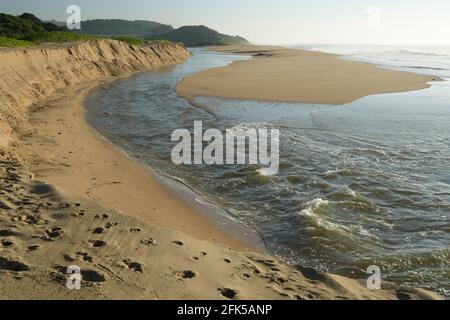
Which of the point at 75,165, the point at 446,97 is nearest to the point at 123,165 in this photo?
the point at 75,165

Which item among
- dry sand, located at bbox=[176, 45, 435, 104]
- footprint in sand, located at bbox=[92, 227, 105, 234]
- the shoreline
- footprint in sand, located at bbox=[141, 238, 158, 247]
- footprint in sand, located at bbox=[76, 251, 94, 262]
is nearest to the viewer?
footprint in sand, located at bbox=[76, 251, 94, 262]

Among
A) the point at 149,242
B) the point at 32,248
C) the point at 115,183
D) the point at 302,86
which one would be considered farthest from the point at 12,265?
the point at 302,86

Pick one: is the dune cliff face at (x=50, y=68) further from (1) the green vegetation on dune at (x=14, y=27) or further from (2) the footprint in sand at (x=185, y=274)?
(1) the green vegetation on dune at (x=14, y=27)

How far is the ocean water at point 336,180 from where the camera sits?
6.34m

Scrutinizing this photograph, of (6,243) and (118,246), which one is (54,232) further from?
(118,246)

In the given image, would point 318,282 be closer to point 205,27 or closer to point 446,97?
point 446,97

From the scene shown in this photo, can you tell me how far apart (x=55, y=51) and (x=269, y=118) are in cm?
1429

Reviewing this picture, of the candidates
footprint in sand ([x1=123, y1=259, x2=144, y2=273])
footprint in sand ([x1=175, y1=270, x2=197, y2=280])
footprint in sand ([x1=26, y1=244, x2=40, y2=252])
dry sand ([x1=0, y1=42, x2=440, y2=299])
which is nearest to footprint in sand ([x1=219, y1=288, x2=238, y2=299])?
dry sand ([x1=0, y1=42, x2=440, y2=299])

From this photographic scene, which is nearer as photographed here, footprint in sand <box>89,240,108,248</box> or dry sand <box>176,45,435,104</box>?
footprint in sand <box>89,240,108,248</box>

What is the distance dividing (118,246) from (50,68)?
18977mm

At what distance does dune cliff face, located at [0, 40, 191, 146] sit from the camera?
1411 centimetres

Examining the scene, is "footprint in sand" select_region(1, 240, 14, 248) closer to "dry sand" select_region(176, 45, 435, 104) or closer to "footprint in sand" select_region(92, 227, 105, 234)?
"footprint in sand" select_region(92, 227, 105, 234)

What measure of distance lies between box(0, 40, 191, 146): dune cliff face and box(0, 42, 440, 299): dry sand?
271cm

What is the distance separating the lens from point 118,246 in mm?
5406
